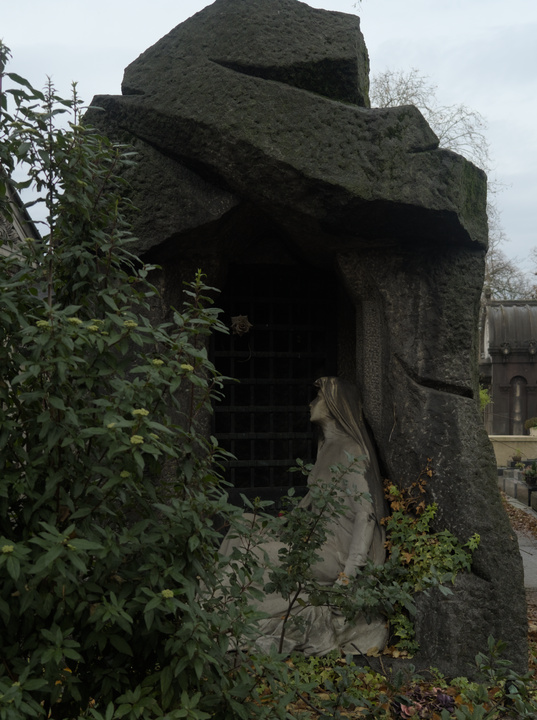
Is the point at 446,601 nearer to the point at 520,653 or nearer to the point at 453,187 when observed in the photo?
the point at 520,653

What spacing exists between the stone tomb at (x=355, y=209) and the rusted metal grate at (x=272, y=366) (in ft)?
1.75

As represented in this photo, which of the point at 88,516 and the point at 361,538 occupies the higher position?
the point at 88,516

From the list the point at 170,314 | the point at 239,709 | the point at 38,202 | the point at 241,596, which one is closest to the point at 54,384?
the point at 38,202

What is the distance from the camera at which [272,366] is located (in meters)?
5.00

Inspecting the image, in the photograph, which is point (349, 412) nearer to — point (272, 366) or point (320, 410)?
point (320, 410)

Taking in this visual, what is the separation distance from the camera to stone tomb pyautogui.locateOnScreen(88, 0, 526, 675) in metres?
3.83

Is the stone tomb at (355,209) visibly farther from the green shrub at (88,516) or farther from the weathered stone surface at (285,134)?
the green shrub at (88,516)

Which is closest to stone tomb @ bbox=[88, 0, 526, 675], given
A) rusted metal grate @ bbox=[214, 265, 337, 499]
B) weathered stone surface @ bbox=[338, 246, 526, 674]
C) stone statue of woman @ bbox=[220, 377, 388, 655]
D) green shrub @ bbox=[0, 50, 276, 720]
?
weathered stone surface @ bbox=[338, 246, 526, 674]

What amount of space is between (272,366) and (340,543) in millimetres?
1391

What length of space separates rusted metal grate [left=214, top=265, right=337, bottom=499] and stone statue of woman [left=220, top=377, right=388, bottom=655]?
53 cm

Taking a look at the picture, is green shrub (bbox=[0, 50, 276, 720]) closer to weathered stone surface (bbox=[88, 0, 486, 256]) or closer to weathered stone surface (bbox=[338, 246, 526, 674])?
weathered stone surface (bbox=[88, 0, 486, 256])

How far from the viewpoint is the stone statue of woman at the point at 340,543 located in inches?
149

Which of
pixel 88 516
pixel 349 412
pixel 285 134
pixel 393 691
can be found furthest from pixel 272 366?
pixel 88 516

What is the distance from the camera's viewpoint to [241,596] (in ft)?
7.06
